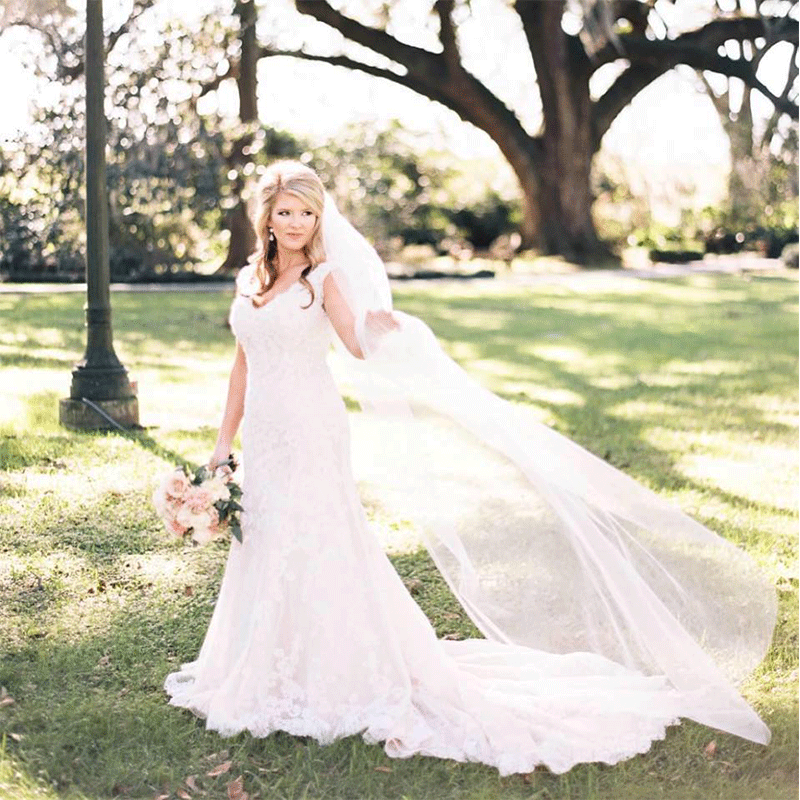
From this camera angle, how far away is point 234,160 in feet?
66.2

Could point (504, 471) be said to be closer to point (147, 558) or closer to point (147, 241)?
point (147, 558)

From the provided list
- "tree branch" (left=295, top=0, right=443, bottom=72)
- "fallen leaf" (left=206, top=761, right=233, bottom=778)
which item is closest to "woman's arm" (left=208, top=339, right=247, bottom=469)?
"fallen leaf" (left=206, top=761, right=233, bottom=778)

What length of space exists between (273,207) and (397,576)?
133cm

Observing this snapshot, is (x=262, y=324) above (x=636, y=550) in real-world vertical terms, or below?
above

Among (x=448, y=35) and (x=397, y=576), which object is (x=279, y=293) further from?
(x=448, y=35)

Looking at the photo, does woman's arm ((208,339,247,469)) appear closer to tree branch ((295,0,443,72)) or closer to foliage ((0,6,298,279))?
foliage ((0,6,298,279))

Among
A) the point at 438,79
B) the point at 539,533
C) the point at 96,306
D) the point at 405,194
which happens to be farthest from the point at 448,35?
the point at 539,533

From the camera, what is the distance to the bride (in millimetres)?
4117

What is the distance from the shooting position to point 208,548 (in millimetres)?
6156

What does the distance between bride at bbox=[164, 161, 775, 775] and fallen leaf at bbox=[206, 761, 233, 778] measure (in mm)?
198

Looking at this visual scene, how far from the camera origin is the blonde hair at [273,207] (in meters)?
4.12

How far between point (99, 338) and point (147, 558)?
316 cm

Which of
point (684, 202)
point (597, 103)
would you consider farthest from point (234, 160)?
point (684, 202)

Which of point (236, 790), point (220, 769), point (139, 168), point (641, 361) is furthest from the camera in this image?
point (139, 168)
